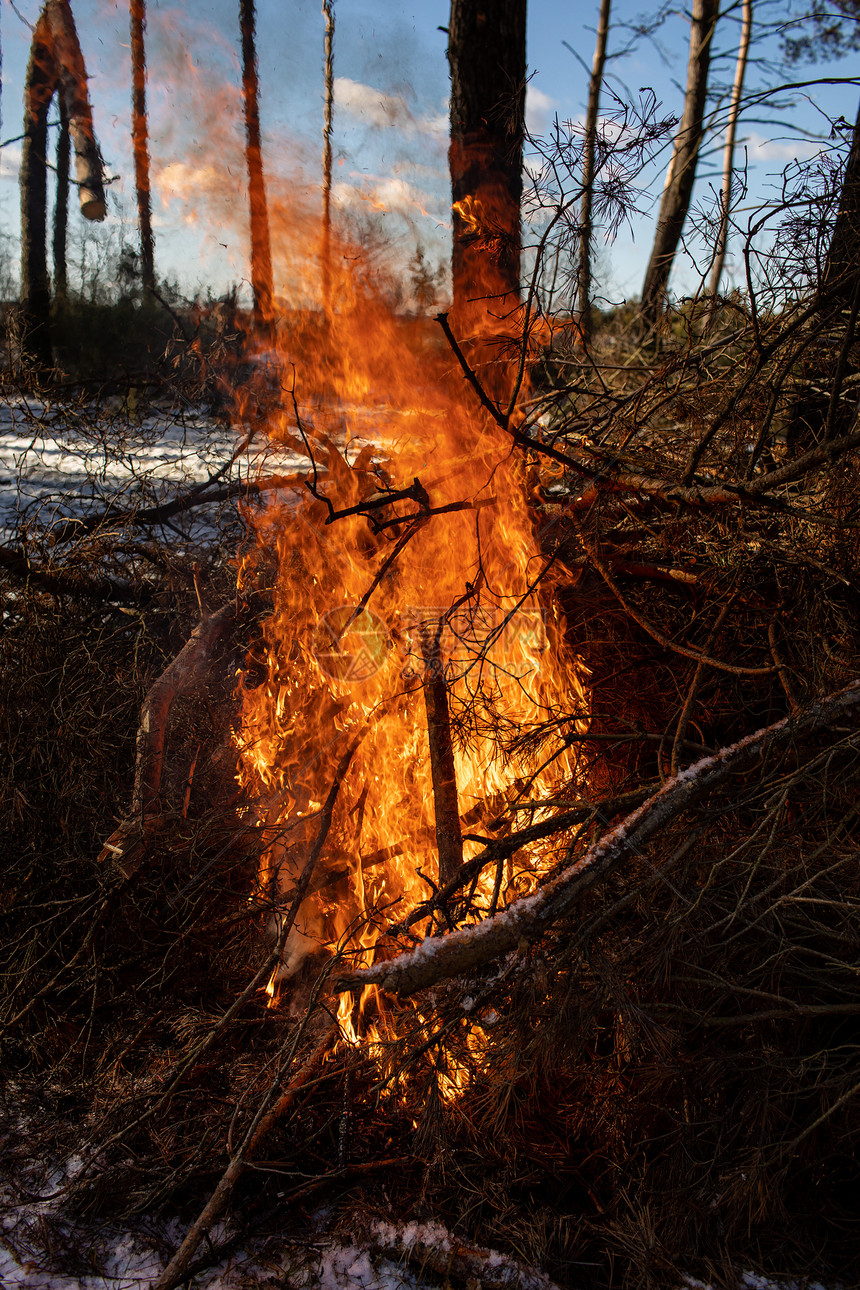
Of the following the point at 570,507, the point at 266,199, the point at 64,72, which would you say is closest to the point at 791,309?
the point at 570,507

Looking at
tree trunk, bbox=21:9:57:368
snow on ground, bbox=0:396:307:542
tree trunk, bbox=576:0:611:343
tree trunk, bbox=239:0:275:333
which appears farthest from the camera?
tree trunk, bbox=21:9:57:368

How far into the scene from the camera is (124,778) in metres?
4.37

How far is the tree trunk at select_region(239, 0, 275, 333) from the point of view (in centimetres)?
379

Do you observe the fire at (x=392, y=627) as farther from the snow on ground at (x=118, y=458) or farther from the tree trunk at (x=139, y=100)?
the tree trunk at (x=139, y=100)

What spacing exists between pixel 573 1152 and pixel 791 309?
3677 mm

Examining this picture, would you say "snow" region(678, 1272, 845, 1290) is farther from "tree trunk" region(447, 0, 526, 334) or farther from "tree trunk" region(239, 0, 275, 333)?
"tree trunk" region(239, 0, 275, 333)

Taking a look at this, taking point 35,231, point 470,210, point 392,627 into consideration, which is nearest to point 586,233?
point 470,210

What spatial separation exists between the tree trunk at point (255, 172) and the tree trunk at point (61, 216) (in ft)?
33.9

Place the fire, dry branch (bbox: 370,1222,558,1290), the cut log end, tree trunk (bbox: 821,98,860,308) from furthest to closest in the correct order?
the cut log end, the fire, tree trunk (bbox: 821,98,860,308), dry branch (bbox: 370,1222,558,1290)

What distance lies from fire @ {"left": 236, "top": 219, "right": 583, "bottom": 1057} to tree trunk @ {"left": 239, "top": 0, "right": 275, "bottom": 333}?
1.05 ft

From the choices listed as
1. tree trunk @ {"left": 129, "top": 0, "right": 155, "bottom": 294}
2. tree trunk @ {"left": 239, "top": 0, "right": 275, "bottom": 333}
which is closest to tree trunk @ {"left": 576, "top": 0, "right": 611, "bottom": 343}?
tree trunk @ {"left": 239, "top": 0, "right": 275, "bottom": 333}

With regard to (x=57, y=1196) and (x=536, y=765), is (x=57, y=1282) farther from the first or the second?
(x=536, y=765)

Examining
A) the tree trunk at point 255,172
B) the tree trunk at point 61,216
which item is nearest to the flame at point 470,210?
the tree trunk at point 255,172

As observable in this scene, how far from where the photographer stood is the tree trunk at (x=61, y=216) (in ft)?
42.5
